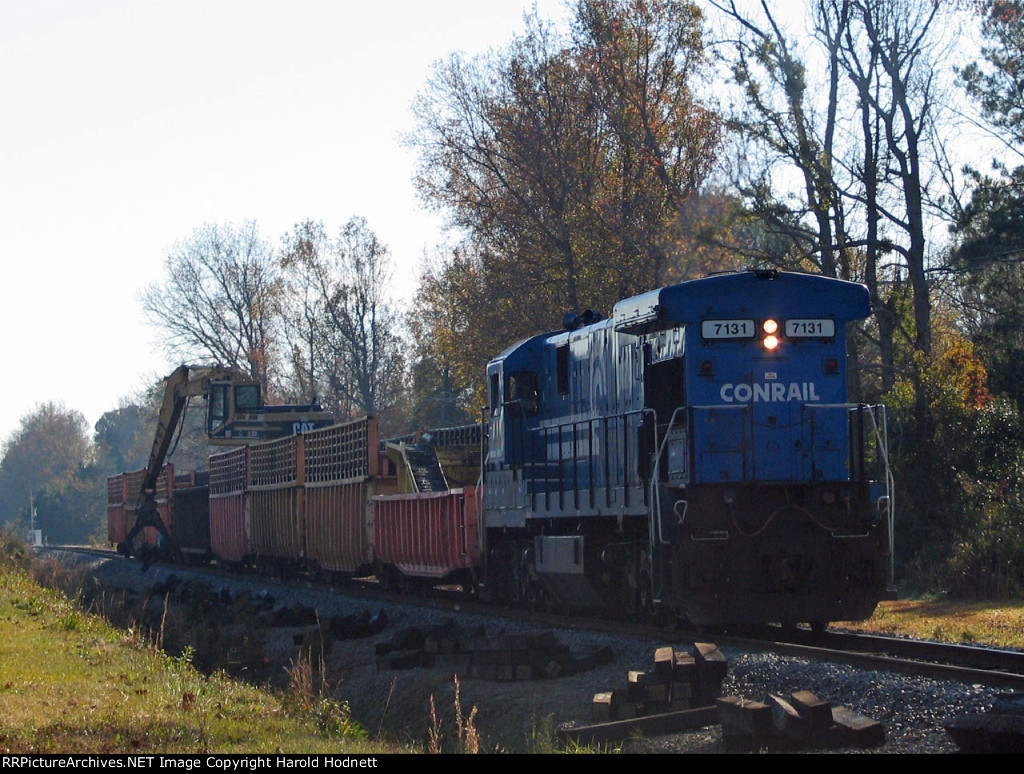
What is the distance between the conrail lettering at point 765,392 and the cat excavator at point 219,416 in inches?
936

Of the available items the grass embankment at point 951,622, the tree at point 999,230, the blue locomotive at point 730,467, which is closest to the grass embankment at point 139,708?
the blue locomotive at point 730,467

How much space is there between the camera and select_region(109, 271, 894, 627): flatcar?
466 inches

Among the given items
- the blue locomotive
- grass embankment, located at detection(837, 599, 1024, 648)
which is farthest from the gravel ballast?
grass embankment, located at detection(837, 599, 1024, 648)

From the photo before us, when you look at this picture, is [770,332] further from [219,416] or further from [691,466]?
[219,416]

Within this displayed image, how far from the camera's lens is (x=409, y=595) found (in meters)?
20.7

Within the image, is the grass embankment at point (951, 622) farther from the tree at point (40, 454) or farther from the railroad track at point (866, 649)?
the tree at point (40, 454)

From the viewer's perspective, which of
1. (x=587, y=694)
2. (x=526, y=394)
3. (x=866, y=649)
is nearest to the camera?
(x=587, y=694)

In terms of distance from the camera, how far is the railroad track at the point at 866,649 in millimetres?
9242

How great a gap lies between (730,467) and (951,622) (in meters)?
4.62

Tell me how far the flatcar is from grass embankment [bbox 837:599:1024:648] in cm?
163

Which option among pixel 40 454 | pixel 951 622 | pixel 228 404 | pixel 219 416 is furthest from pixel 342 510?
pixel 40 454

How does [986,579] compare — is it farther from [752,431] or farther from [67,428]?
[67,428]

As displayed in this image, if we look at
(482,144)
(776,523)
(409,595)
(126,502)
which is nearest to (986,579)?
(776,523)

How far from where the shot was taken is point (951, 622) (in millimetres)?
14781
